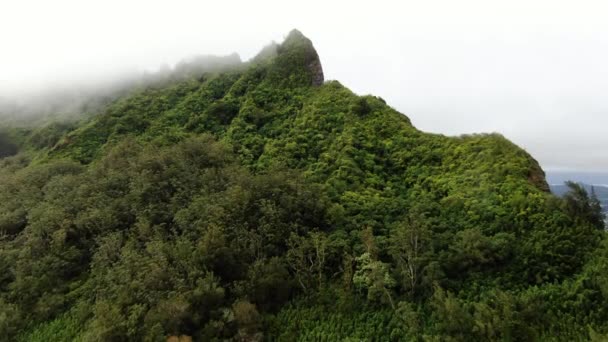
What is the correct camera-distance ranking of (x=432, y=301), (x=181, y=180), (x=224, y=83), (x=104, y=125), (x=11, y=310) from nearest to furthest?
1. (x=432, y=301)
2. (x=11, y=310)
3. (x=181, y=180)
4. (x=104, y=125)
5. (x=224, y=83)

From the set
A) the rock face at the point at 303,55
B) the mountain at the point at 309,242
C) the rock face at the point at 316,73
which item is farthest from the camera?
the rock face at the point at 303,55

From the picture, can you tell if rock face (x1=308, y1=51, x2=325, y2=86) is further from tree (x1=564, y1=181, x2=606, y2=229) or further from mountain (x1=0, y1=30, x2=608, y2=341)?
tree (x1=564, y1=181, x2=606, y2=229)

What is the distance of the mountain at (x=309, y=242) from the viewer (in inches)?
782

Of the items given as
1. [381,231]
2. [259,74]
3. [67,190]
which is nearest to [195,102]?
[259,74]

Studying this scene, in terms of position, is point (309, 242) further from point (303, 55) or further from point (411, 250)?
point (303, 55)

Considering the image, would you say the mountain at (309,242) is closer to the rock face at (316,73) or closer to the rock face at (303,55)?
the rock face at (316,73)

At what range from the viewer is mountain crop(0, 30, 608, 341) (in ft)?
65.2

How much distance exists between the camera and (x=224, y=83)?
5488 cm

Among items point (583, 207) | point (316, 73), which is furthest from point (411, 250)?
point (316, 73)

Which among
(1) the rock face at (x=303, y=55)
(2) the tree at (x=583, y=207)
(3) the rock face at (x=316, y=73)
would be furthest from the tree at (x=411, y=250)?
(1) the rock face at (x=303, y=55)

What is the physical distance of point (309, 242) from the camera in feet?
80.1

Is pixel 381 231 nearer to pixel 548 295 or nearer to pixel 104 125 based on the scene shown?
pixel 548 295

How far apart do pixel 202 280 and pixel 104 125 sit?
36.7 meters

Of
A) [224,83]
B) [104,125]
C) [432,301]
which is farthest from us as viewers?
[224,83]
